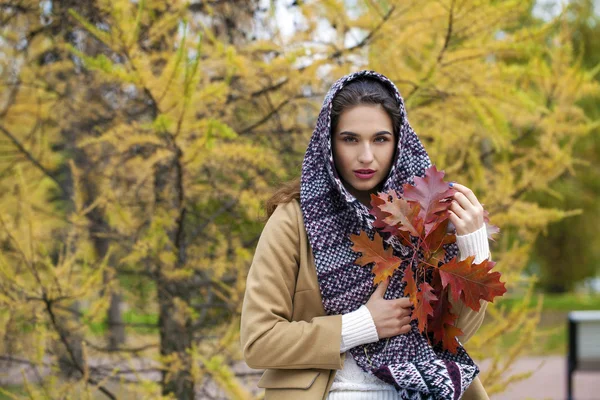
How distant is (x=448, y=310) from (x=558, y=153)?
2.28 meters

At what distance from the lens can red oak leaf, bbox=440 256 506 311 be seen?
67.5 inches

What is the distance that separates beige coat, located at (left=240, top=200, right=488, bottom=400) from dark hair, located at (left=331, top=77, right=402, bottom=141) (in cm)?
29

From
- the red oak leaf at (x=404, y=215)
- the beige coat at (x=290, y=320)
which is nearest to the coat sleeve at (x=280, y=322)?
the beige coat at (x=290, y=320)

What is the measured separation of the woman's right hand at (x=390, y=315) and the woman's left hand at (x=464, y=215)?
235 mm

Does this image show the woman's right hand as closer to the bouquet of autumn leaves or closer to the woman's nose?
the bouquet of autumn leaves

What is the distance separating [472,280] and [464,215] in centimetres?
17

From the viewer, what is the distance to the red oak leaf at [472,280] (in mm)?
1715

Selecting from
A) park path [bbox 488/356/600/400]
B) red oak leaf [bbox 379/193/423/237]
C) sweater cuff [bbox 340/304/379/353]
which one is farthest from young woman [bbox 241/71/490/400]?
park path [bbox 488/356/600/400]

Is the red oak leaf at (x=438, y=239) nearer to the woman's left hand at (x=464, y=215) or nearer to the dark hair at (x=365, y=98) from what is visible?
the woman's left hand at (x=464, y=215)

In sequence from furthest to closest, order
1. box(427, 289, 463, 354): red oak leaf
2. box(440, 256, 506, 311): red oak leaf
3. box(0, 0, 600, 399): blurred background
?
1. box(0, 0, 600, 399): blurred background
2. box(427, 289, 463, 354): red oak leaf
3. box(440, 256, 506, 311): red oak leaf

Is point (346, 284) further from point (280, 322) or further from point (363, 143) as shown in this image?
point (363, 143)

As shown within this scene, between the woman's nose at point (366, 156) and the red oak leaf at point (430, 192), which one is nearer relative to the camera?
the red oak leaf at point (430, 192)

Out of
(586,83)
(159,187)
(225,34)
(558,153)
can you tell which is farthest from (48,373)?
(586,83)

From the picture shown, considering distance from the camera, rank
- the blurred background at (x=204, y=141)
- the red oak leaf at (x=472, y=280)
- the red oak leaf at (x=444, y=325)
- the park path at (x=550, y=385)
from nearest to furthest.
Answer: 1. the red oak leaf at (x=472, y=280)
2. the red oak leaf at (x=444, y=325)
3. the blurred background at (x=204, y=141)
4. the park path at (x=550, y=385)
